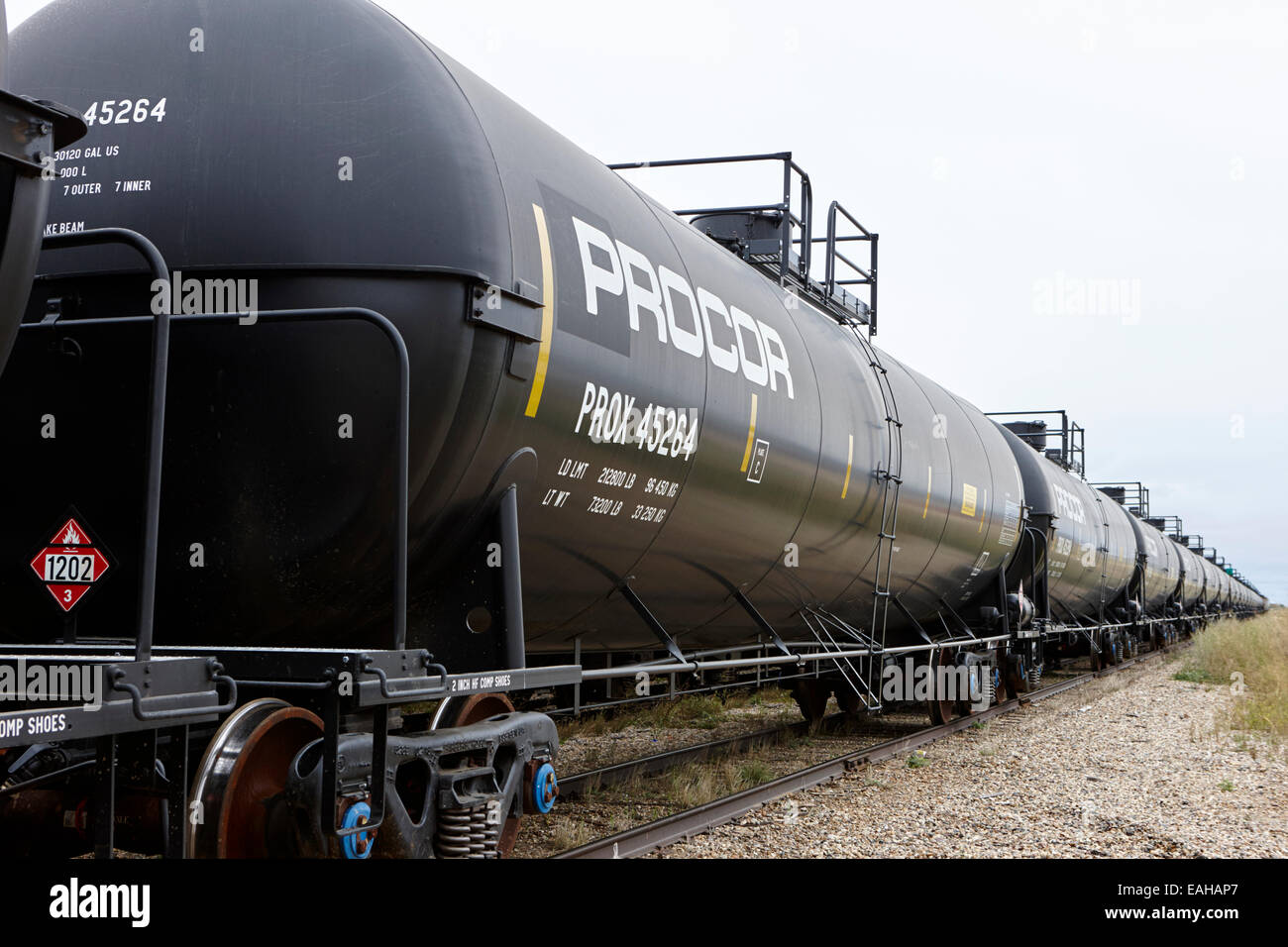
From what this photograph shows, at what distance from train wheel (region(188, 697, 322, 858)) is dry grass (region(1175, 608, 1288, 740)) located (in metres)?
10.5

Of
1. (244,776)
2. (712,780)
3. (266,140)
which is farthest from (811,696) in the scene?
(266,140)

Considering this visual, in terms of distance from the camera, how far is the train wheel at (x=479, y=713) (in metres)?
4.29

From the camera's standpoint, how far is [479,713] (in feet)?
14.6

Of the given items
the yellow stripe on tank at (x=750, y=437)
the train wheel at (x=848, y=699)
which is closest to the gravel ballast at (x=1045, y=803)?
the train wheel at (x=848, y=699)

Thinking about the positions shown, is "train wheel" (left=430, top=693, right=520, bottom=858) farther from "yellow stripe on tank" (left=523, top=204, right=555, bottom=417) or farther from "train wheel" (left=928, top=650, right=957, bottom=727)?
"train wheel" (left=928, top=650, right=957, bottom=727)

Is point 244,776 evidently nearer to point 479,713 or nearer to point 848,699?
point 479,713

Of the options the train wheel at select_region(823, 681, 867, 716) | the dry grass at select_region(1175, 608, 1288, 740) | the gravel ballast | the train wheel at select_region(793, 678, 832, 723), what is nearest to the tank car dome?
the gravel ballast

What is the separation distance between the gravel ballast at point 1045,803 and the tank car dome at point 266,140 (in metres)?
3.59

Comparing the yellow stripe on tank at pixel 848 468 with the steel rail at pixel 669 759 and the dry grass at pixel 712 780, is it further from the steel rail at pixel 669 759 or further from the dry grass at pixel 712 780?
the steel rail at pixel 669 759

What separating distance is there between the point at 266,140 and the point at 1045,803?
6363mm
